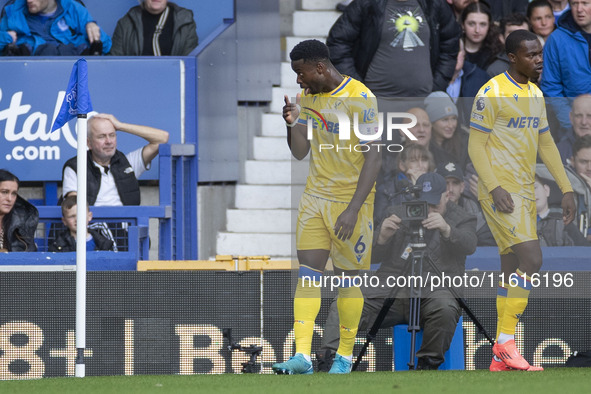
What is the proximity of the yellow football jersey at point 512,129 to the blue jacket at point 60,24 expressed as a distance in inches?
193

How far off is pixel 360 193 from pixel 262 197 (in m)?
3.98

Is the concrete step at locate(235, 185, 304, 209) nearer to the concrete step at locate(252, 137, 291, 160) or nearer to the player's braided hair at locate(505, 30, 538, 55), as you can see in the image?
the concrete step at locate(252, 137, 291, 160)

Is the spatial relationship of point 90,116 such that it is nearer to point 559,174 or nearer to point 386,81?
point 386,81

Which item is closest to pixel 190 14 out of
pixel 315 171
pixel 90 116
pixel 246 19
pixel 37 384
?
pixel 246 19

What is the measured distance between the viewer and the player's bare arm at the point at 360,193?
25.5 feet

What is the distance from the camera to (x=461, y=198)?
27.4 ft

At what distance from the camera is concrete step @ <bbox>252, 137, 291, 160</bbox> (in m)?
12.0

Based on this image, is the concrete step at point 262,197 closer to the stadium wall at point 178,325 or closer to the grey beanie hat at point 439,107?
the stadium wall at point 178,325

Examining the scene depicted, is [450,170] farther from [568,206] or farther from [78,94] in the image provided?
[78,94]

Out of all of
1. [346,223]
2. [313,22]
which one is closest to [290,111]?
[346,223]

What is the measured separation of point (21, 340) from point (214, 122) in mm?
3625

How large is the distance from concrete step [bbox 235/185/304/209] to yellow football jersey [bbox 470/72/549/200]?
3843 mm

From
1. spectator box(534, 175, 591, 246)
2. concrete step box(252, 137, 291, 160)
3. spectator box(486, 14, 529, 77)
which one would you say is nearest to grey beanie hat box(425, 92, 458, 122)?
spectator box(534, 175, 591, 246)

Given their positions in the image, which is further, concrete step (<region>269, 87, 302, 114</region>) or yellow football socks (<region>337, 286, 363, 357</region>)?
concrete step (<region>269, 87, 302, 114</region>)
